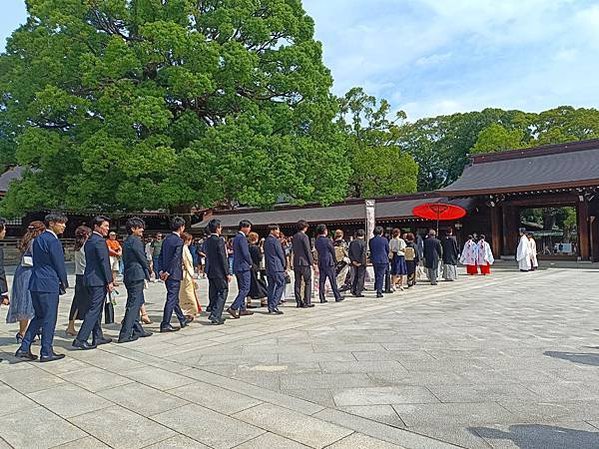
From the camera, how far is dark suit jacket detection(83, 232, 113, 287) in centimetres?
646

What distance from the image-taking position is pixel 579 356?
5.72 m

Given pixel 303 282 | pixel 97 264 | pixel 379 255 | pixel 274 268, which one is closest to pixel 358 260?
pixel 379 255

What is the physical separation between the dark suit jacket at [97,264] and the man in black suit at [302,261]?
12.7 feet

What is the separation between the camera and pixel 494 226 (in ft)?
73.9

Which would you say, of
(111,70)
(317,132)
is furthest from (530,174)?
(111,70)

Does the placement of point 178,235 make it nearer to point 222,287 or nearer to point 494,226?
point 222,287

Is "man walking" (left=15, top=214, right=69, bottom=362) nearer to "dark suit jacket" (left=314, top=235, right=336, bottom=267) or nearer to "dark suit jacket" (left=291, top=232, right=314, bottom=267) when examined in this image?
"dark suit jacket" (left=291, top=232, right=314, bottom=267)

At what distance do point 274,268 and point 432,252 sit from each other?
624 centimetres

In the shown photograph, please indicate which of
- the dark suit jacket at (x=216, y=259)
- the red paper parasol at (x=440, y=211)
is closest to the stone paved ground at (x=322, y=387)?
the dark suit jacket at (x=216, y=259)

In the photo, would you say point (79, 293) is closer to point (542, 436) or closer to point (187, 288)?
point (187, 288)

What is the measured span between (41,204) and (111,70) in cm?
625

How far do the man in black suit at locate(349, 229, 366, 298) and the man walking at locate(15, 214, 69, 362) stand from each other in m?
6.41

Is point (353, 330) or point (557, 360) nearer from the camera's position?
point (557, 360)

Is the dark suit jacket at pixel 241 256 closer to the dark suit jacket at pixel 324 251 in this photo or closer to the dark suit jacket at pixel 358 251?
the dark suit jacket at pixel 324 251
